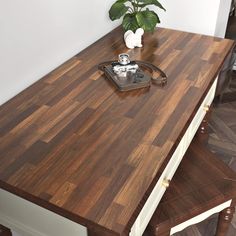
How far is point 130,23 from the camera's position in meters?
1.51

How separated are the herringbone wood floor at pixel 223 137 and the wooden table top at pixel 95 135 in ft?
2.48

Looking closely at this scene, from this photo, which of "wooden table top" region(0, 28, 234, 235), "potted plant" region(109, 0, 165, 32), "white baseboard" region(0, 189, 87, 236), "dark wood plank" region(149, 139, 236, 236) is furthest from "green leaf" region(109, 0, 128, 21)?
"white baseboard" region(0, 189, 87, 236)

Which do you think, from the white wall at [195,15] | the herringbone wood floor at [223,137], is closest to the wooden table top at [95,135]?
the white wall at [195,15]

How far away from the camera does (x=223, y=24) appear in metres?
2.14

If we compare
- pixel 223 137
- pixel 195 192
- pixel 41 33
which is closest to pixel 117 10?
pixel 41 33

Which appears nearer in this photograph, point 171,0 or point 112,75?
point 112,75

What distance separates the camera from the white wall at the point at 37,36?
1.04 meters

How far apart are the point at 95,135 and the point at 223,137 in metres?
1.40

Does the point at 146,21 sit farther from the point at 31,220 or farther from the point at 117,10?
the point at 31,220

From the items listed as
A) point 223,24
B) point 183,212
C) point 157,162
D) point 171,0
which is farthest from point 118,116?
point 223,24

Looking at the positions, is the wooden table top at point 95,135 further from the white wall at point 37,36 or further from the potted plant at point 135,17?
the potted plant at point 135,17

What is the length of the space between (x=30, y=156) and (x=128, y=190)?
0.29 metres

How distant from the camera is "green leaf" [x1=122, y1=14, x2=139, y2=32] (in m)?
1.51

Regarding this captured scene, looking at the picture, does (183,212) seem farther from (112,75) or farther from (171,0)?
(171,0)
